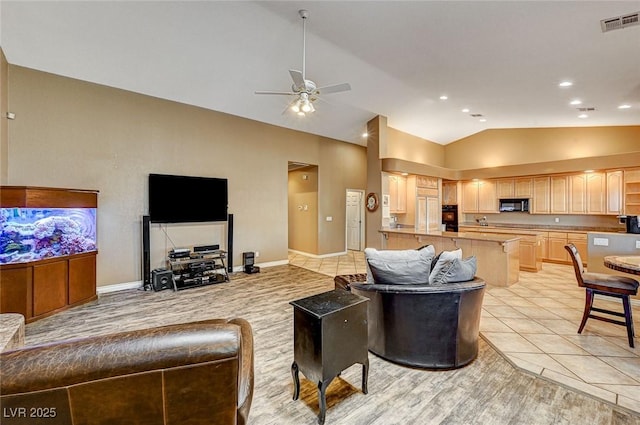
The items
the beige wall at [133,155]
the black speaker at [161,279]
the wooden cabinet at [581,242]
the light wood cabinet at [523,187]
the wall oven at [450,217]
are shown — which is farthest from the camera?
the wall oven at [450,217]

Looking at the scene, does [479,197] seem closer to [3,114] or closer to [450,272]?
[450,272]

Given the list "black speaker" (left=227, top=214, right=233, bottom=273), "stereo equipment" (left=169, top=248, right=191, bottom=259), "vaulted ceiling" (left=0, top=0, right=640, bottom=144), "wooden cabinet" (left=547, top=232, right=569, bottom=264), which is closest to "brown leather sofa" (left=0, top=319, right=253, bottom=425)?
"vaulted ceiling" (left=0, top=0, right=640, bottom=144)

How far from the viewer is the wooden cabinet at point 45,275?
10.8ft

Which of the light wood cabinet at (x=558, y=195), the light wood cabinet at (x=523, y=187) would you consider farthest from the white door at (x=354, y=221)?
the light wood cabinet at (x=558, y=195)

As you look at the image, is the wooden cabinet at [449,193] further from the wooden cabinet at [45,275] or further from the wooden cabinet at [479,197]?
the wooden cabinet at [45,275]

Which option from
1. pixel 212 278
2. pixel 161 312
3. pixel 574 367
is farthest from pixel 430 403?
pixel 212 278

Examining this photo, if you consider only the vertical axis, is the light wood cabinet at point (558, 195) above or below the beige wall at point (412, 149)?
below

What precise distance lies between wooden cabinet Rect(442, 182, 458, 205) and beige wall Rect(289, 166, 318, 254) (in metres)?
4.37

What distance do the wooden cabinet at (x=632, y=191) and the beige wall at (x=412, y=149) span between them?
14.3ft

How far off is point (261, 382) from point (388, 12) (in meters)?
4.11

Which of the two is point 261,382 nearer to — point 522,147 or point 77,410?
point 77,410

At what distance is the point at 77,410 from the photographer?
3.01ft

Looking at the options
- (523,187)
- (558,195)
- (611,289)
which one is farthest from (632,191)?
(611,289)

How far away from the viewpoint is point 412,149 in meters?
8.32
